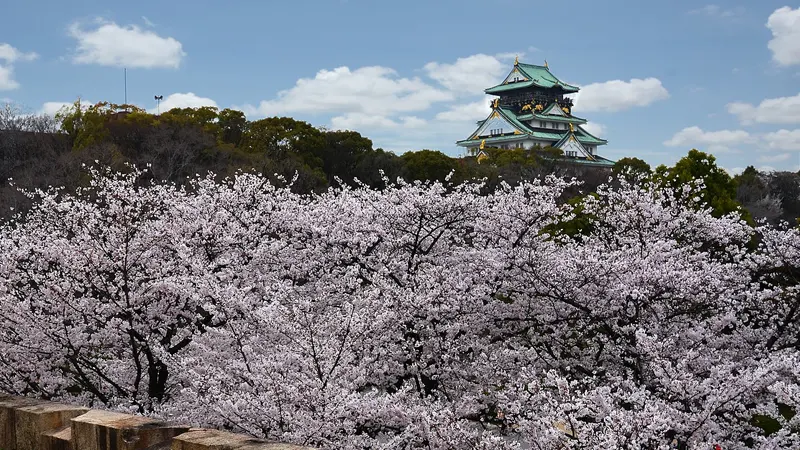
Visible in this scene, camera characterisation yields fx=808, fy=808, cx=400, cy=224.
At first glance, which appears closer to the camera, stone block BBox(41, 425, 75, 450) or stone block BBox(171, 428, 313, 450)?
stone block BBox(171, 428, 313, 450)

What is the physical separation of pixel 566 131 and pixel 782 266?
75184mm

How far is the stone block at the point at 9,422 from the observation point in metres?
8.44

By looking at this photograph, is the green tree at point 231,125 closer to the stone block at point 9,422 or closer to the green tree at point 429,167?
the green tree at point 429,167

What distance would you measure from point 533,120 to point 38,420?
7890 cm

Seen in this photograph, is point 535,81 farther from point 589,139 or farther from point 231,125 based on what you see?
point 231,125

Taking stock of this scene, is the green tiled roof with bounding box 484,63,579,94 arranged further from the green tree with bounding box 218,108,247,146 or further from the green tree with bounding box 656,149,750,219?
the green tree with bounding box 656,149,750,219

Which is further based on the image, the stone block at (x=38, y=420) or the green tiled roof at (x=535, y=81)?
the green tiled roof at (x=535, y=81)

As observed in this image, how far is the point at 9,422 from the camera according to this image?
8484 mm

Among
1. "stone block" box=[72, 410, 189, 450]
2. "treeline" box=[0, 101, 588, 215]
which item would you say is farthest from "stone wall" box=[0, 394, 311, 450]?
"treeline" box=[0, 101, 588, 215]

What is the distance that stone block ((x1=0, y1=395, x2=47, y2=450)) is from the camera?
332 inches

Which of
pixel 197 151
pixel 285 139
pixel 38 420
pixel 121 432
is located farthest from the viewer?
pixel 285 139

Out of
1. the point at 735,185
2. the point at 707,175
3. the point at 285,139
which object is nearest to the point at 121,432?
the point at 707,175

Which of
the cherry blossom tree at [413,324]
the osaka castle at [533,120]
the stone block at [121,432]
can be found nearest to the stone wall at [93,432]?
the stone block at [121,432]

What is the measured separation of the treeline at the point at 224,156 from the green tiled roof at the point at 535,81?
31.2 metres
